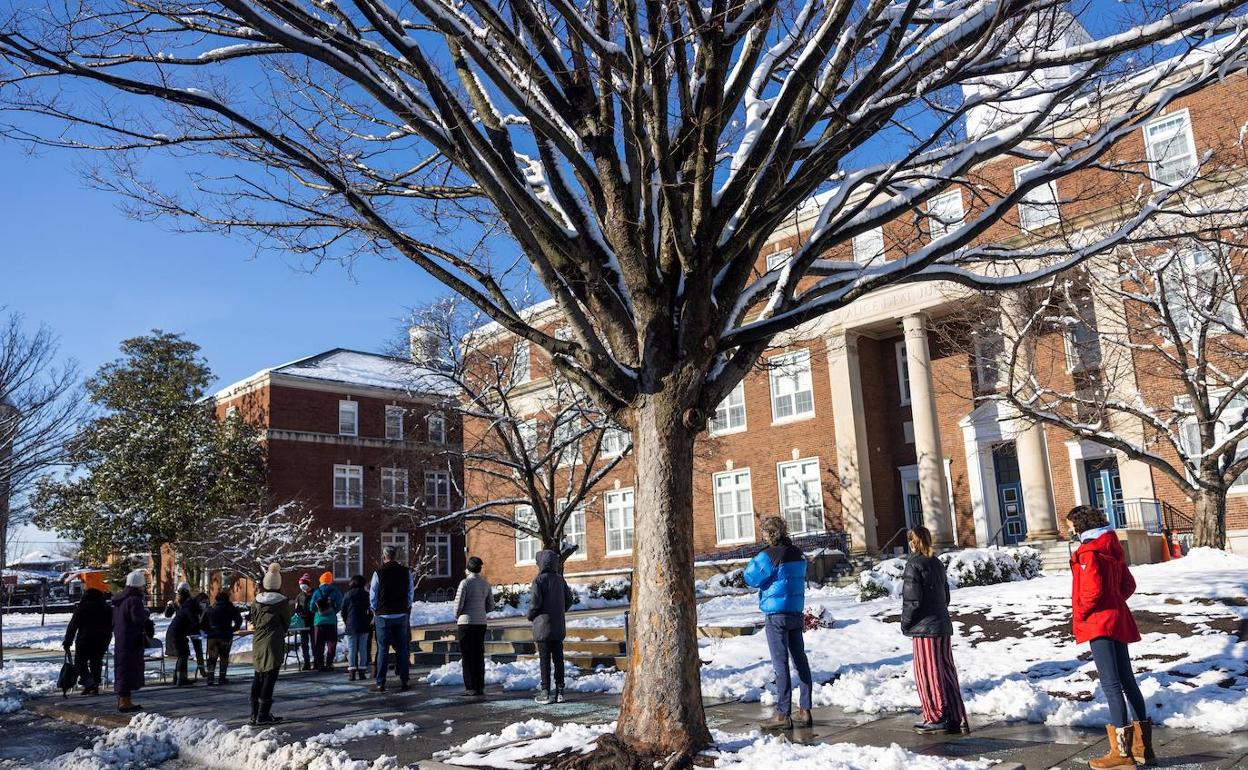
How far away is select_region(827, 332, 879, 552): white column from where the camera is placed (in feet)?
89.4

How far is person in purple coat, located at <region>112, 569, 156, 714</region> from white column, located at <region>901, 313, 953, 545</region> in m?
19.7

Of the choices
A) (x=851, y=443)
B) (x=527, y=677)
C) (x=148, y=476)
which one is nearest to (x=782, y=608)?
(x=527, y=677)

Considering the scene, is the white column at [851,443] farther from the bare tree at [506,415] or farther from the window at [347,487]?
the window at [347,487]

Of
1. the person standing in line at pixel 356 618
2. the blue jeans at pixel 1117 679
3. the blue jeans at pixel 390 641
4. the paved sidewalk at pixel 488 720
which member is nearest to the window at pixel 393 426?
the paved sidewalk at pixel 488 720

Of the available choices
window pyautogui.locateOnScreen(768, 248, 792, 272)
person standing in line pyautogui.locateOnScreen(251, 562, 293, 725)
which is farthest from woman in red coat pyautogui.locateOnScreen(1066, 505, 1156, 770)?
window pyautogui.locateOnScreen(768, 248, 792, 272)

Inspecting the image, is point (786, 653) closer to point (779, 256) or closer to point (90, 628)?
point (90, 628)

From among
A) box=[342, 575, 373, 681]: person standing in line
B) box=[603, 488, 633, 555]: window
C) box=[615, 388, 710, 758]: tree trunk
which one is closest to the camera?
box=[615, 388, 710, 758]: tree trunk

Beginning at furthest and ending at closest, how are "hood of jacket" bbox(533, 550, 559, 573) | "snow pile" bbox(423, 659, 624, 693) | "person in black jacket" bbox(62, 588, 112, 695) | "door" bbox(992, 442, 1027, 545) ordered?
1. "door" bbox(992, 442, 1027, 545)
2. "person in black jacket" bbox(62, 588, 112, 695)
3. "snow pile" bbox(423, 659, 624, 693)
4. "hood of jacket" bbox(533, 550, 559, 573)

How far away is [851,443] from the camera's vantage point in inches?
1092

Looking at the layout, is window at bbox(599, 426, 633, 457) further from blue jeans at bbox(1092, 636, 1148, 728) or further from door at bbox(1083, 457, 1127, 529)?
blue jeans at bbox(1092, 636, 1148, 728)

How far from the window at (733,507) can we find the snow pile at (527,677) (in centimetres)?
1732

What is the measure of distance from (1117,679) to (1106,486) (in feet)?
69.4

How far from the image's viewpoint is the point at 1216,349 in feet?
58.3

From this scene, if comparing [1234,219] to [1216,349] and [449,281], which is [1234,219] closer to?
[1216,349]
